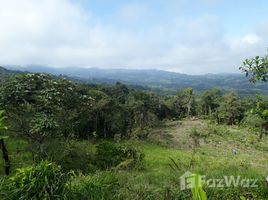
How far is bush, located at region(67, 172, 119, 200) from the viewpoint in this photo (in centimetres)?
433

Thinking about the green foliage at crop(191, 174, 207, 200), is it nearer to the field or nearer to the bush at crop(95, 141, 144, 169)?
the field

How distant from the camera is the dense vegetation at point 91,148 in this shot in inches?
160

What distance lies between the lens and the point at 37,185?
3.91 m

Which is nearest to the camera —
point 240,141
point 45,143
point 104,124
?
point 45,143

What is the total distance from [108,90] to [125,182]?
119 ft

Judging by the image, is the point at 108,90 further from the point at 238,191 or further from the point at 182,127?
the point at 238,191

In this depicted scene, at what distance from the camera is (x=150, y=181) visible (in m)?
5.82

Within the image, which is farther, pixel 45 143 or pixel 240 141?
pixel 240 141

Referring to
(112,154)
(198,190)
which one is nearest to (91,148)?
(112,154)

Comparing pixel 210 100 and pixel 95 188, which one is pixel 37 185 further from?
pixel 210 100

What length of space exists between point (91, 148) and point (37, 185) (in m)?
13.1

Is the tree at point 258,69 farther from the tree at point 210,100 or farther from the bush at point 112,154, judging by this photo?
the tree at point 210,100

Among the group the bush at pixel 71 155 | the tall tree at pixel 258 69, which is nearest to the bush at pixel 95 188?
the tall tree at pixel 258 69

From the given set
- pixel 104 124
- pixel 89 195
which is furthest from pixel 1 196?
pixel 104 124
